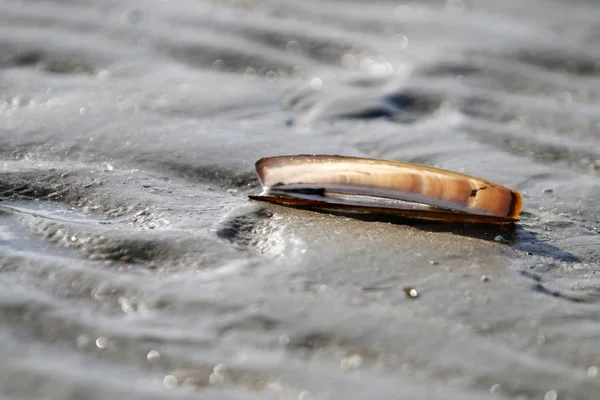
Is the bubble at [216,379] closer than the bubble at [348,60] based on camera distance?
Yes

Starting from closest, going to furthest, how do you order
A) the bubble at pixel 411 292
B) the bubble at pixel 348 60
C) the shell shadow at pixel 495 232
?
the bubble at pixel 411 292 → the shell shadow at pixel 495 232 → the bubble at pixel 348 60

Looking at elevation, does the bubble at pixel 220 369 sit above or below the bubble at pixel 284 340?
below

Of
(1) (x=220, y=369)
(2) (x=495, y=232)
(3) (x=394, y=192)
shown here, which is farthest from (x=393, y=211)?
(1) (x=220, y=369)

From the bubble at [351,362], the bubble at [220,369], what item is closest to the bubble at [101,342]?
the bubble at [220,369]

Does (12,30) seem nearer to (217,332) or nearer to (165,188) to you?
(165,188)

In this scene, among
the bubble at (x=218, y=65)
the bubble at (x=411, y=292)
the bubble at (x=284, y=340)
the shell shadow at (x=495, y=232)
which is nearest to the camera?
the bubble at (x=284, y=340)

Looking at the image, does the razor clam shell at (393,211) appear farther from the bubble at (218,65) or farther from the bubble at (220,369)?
the bubble at (218,65)

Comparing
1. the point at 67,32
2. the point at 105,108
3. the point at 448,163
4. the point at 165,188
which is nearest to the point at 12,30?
the point at 67,32

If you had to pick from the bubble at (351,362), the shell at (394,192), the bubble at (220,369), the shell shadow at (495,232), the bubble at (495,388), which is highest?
the shell at (394,192)
